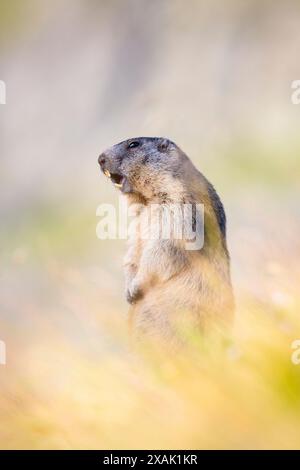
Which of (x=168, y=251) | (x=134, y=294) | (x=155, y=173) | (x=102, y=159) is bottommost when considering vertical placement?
(x=134, y=294)

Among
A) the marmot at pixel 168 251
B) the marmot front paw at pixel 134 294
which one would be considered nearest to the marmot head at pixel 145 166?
the marmot at pixel 168 251

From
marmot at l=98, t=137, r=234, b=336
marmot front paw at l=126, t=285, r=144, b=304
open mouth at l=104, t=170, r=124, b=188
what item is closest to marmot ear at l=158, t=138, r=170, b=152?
marmot at l=98, t=137, r=234, b=336

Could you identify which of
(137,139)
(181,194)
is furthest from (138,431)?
(137,139)

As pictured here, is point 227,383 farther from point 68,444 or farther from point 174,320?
point 174,320

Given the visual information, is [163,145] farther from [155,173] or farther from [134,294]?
[134,294]

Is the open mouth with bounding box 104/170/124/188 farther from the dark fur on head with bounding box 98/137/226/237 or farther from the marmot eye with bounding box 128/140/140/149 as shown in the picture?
the marmot eye with bounding box 128/140/140/149

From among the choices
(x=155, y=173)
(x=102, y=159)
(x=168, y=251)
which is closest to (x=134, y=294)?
(x=168, y=251)

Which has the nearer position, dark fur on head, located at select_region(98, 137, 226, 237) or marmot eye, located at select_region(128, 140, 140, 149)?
dark fur on head, located at select_region(98, 137, 226, 237)
